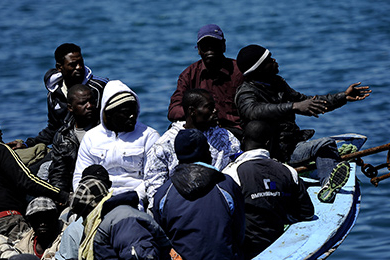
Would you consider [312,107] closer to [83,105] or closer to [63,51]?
[83,105]

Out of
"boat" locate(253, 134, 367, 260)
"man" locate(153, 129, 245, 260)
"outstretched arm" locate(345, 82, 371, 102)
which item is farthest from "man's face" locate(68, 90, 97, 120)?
"outstretched arm" locate(345, 82, 371, 102)

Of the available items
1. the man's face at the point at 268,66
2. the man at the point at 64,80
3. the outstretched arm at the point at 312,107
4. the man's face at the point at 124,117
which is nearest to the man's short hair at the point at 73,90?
the man at the point at 64,80

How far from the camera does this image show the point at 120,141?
6762 mm

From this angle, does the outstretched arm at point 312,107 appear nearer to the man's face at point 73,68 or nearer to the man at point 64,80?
the man at point 64,80

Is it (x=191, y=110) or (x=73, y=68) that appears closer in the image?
(x=191, y=110)

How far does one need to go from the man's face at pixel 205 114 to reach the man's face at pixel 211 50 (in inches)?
44.3

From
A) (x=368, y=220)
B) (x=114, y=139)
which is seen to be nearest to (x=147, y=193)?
(x=114, y=139)

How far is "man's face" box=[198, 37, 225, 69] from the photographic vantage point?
7.59m

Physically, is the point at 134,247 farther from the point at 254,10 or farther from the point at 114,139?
the point at 254,10

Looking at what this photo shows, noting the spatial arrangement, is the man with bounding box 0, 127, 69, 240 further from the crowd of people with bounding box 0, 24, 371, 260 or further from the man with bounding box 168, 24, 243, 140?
the man with bounding box 168, 24, 243, 140

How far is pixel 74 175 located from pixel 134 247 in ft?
6.38

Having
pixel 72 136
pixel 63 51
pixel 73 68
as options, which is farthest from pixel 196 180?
pixel 63 51

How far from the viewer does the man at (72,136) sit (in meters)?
7.31

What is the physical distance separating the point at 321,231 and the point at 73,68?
2.87 m
